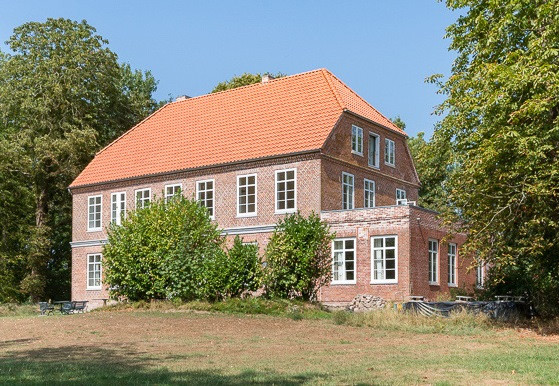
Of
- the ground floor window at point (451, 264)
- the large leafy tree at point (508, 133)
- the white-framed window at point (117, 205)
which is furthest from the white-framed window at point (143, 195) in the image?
the large leafy tree at point (508, 133)

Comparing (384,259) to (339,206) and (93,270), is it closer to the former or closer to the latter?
(339,206)

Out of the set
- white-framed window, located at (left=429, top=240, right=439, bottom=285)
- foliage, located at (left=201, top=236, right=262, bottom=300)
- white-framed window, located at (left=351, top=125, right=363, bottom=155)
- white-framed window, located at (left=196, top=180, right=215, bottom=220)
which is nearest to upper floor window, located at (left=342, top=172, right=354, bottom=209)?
white-framed window, located at (left=351, top=125, right=363, bottom=155)

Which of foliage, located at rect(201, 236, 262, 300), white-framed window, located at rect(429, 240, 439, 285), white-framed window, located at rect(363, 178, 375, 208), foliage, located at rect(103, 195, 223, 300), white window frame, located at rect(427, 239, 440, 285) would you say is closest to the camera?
foliage, located at rect(201, 236, 262, 300)

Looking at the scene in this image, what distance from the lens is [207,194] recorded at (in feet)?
135

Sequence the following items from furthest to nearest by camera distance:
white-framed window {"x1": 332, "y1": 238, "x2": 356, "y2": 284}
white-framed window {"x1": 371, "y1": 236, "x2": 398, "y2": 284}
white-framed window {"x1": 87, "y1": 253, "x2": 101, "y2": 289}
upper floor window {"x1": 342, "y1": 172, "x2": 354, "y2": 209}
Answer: white-framed window {"x1": 87, "y1": 253, "x2": 101, "y2": 289} → upper floor window {"x1": 342, "y1": 172, "x2": 354, "y2": 209} → white-framed window {"x1": 332, "y1": 238, "x2": 356, "y2": 284} → white-framed window {"x1": 371, "y1": 236, "x2": 398, "y2": 284}

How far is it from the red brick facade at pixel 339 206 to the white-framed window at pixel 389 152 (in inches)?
10.4

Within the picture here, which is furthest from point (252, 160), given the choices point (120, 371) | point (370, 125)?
point (120, 371)

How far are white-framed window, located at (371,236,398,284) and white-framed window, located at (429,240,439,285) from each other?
7.61 ft

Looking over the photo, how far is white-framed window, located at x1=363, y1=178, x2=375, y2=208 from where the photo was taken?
40062 millimetres

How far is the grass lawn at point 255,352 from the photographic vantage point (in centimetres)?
1336

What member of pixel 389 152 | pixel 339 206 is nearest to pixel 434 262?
pixel 339 206

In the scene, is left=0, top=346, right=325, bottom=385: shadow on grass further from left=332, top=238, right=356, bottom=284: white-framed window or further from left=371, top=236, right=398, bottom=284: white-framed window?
left=332, top=238, right=356, bottom=284: white-framed window

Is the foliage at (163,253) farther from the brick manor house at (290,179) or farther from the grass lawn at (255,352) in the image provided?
the brick manor house at (290,179)

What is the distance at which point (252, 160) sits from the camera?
127 ft
